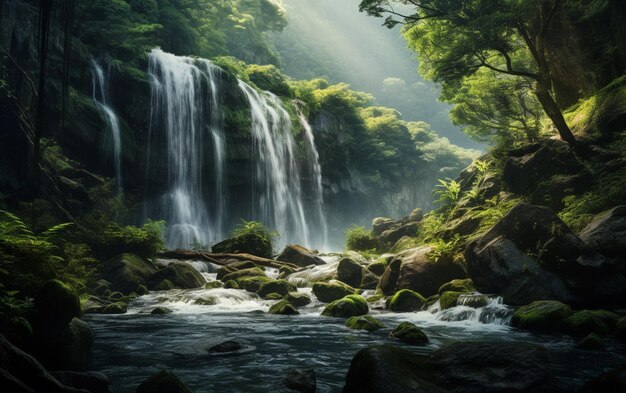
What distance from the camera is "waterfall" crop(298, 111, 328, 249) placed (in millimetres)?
36347

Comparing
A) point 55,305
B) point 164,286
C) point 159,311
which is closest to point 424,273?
point 159,311

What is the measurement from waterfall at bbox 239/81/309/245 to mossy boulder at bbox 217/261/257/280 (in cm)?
1286

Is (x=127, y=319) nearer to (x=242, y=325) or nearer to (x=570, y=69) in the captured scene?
(x=242, y=325)

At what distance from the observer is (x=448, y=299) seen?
10.8 m

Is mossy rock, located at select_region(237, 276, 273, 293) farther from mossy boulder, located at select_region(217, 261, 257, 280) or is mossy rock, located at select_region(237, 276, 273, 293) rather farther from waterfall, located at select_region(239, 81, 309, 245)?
waterfall, located at select_region(239, 81, 309, 245)

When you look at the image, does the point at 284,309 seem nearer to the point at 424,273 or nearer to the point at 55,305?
the point at 424,273

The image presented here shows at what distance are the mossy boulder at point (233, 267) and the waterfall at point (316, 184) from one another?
18.5m

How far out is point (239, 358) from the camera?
262 inches

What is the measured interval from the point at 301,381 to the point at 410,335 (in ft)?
10.5

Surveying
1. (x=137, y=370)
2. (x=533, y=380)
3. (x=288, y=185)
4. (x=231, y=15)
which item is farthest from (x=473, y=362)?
(x=231, y=15)

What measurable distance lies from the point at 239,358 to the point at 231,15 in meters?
41.6

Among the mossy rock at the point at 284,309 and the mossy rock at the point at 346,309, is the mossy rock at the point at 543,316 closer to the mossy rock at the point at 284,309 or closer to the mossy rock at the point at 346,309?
the mossy rock at the point at 346,309

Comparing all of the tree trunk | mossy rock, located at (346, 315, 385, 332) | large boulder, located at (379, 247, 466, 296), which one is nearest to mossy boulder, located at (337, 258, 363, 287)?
large boulder, located at (379, 247, 466, 296)

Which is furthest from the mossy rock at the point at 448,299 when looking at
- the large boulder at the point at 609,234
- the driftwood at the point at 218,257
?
the driftwood at the point at 218,257
